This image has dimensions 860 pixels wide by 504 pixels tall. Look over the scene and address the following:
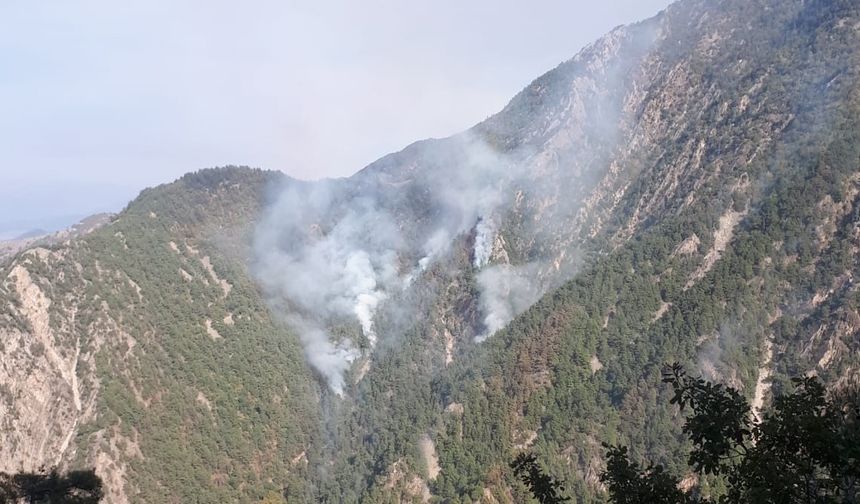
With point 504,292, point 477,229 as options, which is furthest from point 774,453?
point 477,229

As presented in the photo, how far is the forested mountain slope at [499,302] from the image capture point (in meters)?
101

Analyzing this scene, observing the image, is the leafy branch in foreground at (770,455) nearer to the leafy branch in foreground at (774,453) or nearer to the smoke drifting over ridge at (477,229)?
the leafy branch in foreground at (774,453)

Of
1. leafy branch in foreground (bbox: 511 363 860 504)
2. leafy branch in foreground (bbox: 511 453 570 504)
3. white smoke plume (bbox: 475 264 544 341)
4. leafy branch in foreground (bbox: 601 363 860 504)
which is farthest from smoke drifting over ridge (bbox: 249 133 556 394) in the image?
leafy branch in foreground (bbox: 601 363 860 504)

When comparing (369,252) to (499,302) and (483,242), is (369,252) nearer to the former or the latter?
(483,242)

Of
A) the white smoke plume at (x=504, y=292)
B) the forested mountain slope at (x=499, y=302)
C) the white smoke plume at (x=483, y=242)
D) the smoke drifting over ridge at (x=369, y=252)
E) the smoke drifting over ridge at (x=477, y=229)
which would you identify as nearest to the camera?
the forested mountain slope at (x=499, y=302)

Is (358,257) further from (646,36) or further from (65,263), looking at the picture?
(646,36)

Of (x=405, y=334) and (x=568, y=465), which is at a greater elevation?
(x=405, y=334)

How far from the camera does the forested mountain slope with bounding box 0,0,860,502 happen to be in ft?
331

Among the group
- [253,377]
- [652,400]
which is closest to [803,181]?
[652,400]

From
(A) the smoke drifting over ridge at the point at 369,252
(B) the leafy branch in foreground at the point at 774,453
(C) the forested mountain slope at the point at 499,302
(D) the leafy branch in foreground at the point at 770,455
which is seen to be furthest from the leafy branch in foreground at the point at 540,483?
(A) the smoke drifting over ridge at the point at 369,252

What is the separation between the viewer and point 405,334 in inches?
6142

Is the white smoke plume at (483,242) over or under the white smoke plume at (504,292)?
over

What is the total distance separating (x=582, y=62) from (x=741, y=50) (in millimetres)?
53338

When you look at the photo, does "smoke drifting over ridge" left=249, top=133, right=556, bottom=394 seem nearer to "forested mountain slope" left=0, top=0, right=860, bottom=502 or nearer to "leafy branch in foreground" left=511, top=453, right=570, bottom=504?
"forested mountain slope" left=0, top=0, right=860, bottom=502
